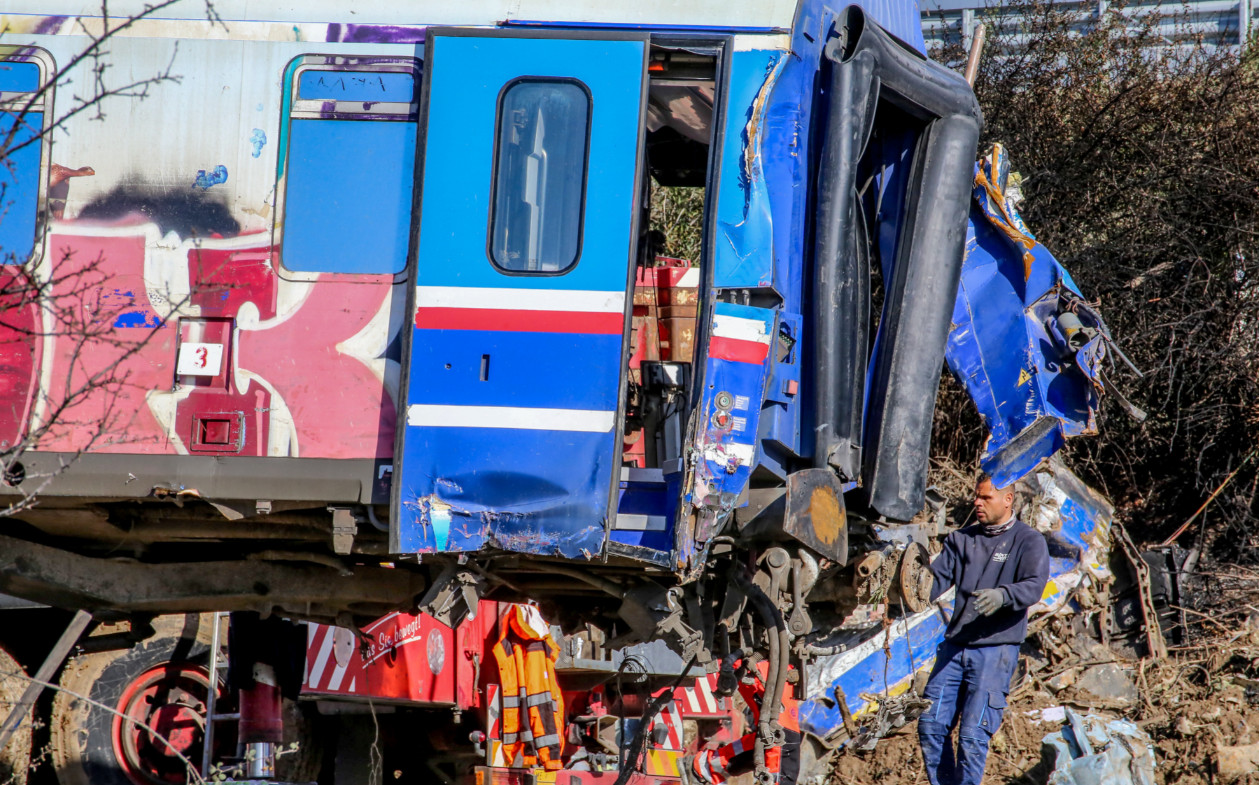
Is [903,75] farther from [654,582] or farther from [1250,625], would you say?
[1250,625]

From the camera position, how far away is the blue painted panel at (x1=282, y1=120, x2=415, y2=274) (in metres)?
4.68

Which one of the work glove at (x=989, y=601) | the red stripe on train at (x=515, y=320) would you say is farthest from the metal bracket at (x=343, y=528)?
the work glove at (x=989, y=601)

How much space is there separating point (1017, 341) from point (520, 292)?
254 centimetres

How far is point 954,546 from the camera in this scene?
6262 millimetres

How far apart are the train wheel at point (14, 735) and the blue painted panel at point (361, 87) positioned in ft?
16.6

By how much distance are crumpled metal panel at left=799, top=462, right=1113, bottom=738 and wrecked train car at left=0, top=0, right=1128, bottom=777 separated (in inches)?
147

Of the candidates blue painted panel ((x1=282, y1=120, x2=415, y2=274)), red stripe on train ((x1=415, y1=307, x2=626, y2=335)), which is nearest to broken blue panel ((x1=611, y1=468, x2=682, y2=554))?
red stripe on train ((x1=415, y1=307, x2=626, y2=335))

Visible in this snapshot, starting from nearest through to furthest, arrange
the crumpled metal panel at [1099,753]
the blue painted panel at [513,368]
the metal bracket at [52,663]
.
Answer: the blue painted panel at [513,368], the metal bracket at [52,663], the crumpled metal panel at [1099,753]

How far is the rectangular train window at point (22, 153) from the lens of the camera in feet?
15.7

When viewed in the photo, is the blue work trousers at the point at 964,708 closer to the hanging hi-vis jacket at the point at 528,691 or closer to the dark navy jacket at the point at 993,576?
the dark navy jacket at the point at 993,576

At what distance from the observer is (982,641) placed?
5.95 meters

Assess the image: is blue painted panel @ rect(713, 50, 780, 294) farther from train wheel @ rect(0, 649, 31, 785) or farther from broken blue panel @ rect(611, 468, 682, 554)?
train wheel @ rect(0, 649, 31, 785)

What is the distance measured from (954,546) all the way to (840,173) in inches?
88.6

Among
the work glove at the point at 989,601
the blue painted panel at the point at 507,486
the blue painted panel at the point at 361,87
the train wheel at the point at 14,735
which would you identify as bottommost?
the train wheel at the point at 14,735
